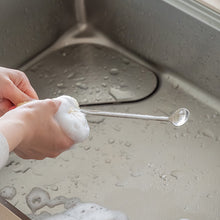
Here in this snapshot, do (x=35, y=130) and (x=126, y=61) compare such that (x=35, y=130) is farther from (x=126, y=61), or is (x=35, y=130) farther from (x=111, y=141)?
(x=126, y=61)

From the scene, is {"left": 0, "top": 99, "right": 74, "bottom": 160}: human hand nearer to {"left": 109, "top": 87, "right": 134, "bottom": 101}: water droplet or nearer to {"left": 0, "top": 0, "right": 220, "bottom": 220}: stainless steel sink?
{"left": 0, "top": 0, "right": 220, "bottom": 220}: stainless steel sink

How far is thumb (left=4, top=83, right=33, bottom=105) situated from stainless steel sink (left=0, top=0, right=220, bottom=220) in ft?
0.92

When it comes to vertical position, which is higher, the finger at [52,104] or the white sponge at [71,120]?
the finger at [52,104]

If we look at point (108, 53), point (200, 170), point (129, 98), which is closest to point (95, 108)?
point (129, 98)

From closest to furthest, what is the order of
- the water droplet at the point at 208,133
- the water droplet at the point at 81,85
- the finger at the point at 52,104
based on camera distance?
the finger at the point at 52,104, the water droplet at the point at 208,133, the water droplet at the point at 81,85

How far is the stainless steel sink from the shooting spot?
3.21 feet

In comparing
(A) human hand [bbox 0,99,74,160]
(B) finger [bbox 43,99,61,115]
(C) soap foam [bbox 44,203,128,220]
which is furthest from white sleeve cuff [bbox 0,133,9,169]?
(C) soap foam [bbox 44,203,128,220]

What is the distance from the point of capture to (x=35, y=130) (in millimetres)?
694

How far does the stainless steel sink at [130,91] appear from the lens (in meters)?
0.98

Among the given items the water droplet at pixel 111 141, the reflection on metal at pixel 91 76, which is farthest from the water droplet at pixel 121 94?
the water droplet at pixel 111 141

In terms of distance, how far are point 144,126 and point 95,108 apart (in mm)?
136

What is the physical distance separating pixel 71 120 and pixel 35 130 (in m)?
0.09

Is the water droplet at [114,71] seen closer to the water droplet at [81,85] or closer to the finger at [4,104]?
the water droplet at [81,85]

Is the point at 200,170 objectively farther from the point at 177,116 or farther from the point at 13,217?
the point at 13,217
